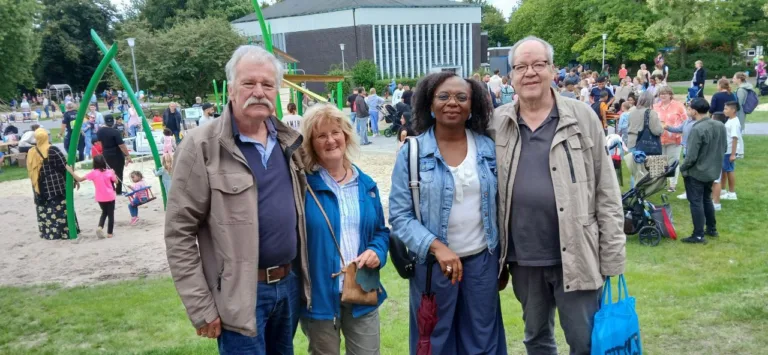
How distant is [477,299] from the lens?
126 inches

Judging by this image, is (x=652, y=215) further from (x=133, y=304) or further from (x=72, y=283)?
(x=72, y=283)

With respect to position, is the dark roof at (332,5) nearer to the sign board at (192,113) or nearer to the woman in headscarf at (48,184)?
the sign board at (192,113)

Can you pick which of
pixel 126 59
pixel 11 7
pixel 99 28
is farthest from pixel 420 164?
pixel 99 28

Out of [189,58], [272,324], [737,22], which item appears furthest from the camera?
[737,22]

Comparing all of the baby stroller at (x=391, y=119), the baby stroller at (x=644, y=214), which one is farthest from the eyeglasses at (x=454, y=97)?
the baby stroller at (x=391, y=119)

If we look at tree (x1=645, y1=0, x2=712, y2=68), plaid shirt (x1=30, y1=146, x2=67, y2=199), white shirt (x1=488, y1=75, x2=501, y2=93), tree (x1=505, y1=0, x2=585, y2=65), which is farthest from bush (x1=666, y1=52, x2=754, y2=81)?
plaid shirt (x1=30, y1=146, x2=67, y2=199)

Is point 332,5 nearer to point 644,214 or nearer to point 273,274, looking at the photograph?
point 644,214

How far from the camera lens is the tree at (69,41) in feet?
170

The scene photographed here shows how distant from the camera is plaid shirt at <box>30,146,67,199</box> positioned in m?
9.34

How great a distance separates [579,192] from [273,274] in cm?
158

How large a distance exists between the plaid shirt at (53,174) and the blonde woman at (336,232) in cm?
778

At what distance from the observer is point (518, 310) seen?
17.3 ft

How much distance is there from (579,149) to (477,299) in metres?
0.95

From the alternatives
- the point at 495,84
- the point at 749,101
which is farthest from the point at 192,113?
the point at 749,101
